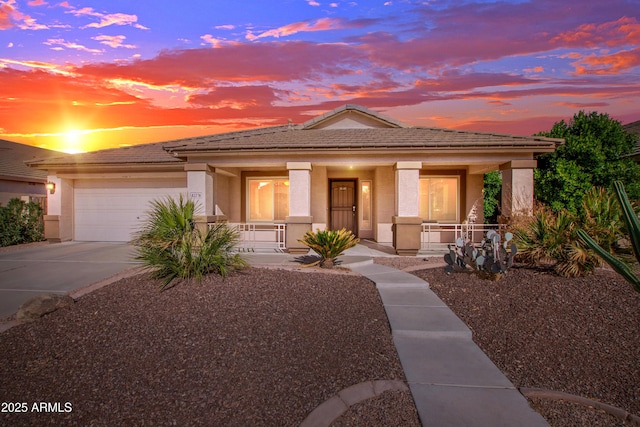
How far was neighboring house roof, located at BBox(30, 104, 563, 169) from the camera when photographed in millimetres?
11812

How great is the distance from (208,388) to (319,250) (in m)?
5.76

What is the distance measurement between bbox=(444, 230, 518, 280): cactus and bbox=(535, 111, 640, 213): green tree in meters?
6.43

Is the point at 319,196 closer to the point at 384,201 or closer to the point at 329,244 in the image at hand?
the point at 384,201

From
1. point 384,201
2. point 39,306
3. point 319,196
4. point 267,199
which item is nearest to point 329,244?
point 39,306

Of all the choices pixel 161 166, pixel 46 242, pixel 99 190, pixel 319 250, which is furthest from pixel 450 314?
pixel 46 242

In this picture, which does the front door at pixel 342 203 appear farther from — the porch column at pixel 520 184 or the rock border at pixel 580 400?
the rock border at pixel 580 400

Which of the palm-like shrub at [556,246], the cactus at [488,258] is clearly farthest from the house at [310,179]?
the cactus at [488,258]

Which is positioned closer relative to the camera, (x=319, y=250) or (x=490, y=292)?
(x=490, y=292)

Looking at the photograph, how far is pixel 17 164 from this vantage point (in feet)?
68.8

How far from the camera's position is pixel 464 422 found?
329cm

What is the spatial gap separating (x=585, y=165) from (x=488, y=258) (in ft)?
27.4

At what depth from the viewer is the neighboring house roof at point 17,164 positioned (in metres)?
19.4

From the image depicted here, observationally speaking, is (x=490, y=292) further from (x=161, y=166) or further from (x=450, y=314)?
(x=161, y=166)

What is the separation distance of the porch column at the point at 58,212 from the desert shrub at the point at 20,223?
3.77 feet
